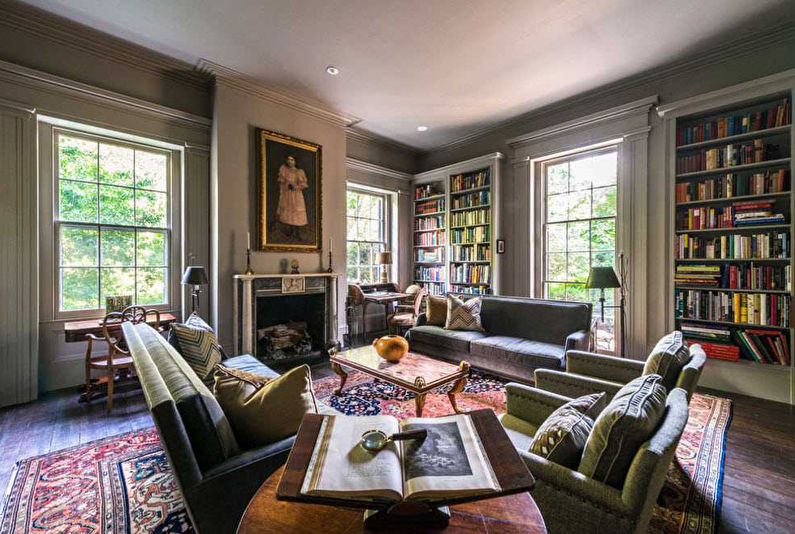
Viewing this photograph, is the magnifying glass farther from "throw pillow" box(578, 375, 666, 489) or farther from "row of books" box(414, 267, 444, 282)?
"row of books" box(414, 267, 444, 282)

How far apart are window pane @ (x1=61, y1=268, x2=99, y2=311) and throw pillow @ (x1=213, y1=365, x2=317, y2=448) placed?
304 centimetres

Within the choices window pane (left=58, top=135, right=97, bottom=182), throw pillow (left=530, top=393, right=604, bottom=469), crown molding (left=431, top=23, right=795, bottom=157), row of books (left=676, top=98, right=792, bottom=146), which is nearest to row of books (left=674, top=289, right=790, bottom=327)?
row of books (left=676, top=98, right=792, bottom=146)

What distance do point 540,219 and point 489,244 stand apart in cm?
79

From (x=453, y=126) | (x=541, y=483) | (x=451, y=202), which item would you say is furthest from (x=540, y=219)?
(x=541, y=483)

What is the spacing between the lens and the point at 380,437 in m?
0.83

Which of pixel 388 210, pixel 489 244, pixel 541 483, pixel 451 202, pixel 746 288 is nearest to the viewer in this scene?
pixel 541 483

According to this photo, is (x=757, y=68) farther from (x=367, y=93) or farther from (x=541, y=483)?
(x=541, y=483)

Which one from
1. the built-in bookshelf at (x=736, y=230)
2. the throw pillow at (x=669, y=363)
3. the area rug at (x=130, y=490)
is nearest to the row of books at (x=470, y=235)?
the built-in bookshelf at (x=736, y=230)

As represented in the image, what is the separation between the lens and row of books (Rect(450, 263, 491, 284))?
5164 millimetres

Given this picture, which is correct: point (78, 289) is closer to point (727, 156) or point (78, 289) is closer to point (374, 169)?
point (374, 169)

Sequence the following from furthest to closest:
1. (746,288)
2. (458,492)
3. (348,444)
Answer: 1. (746,288)
2. (348,444)
3. (458,492)

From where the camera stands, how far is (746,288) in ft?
10.1

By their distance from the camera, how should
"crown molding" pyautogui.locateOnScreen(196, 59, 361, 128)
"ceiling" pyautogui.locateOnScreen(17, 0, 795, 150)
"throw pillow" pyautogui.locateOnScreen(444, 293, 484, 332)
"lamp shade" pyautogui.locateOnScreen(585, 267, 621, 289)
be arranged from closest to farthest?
"ceiling" pyautogui.locateOnScreen(17, 0, 795, 150) < "lamp shade" pyautogui.locateOnScreen(585, 267, 621, 289) < "crown molding" pyautogui.locateOnScreen(196, 59, 361, 128) < "throw pillow" pyautogui.locateOnScreen(444, 293, 484, 332)

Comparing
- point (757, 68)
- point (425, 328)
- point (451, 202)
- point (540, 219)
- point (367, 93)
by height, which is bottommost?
point (425, 328)
